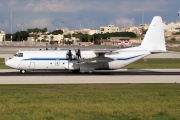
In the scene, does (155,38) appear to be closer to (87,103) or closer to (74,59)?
(74,59)

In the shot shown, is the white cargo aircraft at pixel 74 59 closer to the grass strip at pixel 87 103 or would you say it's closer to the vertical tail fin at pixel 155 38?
the vertical tail fin at pixel 155 38

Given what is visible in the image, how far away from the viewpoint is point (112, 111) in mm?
18781

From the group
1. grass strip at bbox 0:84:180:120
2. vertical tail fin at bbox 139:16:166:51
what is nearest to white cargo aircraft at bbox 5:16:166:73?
vertical tail fin at bbox 139:16:166:51

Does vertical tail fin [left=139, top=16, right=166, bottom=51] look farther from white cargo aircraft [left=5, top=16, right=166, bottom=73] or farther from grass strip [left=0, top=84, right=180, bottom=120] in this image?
grass strip [left=0, top=84, right=180, bottom=120]

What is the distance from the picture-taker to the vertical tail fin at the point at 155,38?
44.5m

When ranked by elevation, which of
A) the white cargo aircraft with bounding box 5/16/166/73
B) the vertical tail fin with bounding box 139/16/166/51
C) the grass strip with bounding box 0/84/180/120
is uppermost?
the vertical tail fin with bounding box 139/16/166/51

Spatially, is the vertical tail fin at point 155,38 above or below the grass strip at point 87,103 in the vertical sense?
above

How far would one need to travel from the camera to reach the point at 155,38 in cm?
4472

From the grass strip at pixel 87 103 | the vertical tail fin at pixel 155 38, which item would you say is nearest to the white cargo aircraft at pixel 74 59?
the vertical tail fin at pixel 155 38

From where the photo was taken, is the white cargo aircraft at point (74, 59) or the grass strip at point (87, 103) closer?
the grass strip at point (87, 103)

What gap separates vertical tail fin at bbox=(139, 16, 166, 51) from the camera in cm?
4447

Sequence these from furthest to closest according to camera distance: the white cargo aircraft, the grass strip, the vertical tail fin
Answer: the vertical tail fin < the white cargo aircraft < the grass strip

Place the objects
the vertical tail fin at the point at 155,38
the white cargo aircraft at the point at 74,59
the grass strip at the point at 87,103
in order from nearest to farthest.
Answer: the grass strip at the point at 87,103, the white cargo aircraft at the point at 74,59, the vertical tail fin at the point at 155,38

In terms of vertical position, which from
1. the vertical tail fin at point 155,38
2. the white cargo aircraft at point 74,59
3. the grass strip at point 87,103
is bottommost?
the grass strip at point 87,103
